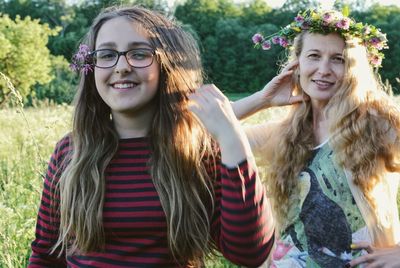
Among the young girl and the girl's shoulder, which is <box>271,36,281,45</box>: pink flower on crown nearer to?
the young girl

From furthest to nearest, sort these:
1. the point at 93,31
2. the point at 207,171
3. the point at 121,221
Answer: the point at 93,31 < the point at 207,171 < the point at 121,221

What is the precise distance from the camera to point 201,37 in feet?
215

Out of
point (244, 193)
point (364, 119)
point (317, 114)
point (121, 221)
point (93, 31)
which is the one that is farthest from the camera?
point (317, 114)

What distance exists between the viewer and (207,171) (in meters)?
1.94

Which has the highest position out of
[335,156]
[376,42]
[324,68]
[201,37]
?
[201,37]

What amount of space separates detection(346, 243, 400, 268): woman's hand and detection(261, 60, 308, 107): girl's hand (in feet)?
3.50

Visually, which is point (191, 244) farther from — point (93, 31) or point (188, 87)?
point (93, 31)

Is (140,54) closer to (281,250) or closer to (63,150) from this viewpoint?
(63,150)

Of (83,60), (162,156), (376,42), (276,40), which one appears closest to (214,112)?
(162,156)

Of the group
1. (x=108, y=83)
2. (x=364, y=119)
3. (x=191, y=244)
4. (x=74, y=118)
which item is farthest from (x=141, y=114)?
(x=364, y=119)

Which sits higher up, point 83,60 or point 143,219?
point 83,60

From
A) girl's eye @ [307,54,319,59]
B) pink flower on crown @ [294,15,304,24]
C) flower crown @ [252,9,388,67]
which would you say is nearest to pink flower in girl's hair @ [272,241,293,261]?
girl's eye @ [307,54,319,59]

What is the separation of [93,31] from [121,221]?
735mm

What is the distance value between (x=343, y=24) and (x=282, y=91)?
0.65m
